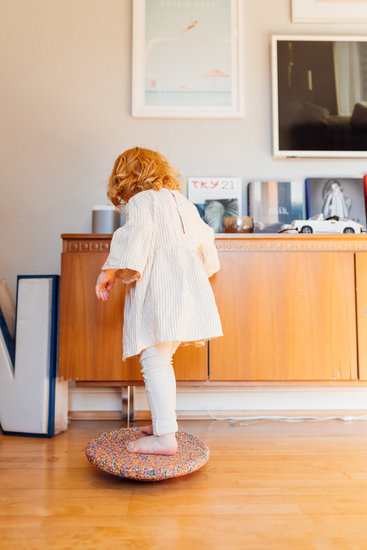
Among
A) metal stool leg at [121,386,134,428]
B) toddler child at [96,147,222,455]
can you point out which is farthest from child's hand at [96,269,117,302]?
metal stool leg at [121,386,134,428]

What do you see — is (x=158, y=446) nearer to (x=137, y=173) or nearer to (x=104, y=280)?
(x=104, y=280)

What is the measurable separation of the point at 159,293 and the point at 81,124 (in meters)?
1.28

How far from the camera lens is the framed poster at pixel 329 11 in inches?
86.0

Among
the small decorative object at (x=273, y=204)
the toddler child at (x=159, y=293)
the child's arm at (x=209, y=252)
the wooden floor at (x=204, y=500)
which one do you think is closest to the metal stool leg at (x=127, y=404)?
the wooden floor at (x=204, y=500)

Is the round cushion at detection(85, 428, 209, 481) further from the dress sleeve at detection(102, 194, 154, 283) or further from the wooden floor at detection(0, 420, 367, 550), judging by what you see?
the dress sleeve at detection(102, 194, 154, 283)

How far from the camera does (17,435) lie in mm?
1724

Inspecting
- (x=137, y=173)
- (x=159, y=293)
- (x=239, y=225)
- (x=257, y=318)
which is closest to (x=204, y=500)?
(x=159, y=293)

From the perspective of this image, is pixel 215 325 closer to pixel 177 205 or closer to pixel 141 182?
pixel 177 205

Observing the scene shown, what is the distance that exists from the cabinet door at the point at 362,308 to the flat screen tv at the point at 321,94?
2.27 feet

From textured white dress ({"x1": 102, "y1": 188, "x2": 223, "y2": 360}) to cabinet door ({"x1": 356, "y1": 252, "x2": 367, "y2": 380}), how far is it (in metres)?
0.71

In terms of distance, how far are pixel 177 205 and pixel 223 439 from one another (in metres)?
0.91

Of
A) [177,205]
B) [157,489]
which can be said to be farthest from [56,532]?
[177,205]

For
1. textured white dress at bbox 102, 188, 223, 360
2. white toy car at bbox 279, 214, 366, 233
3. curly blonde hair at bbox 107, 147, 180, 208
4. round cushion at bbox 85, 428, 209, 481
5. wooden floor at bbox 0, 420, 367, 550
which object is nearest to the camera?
wooden floor at bbox 0, 420, 367, 550

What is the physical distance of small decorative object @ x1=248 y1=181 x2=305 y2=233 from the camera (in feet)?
6.88
